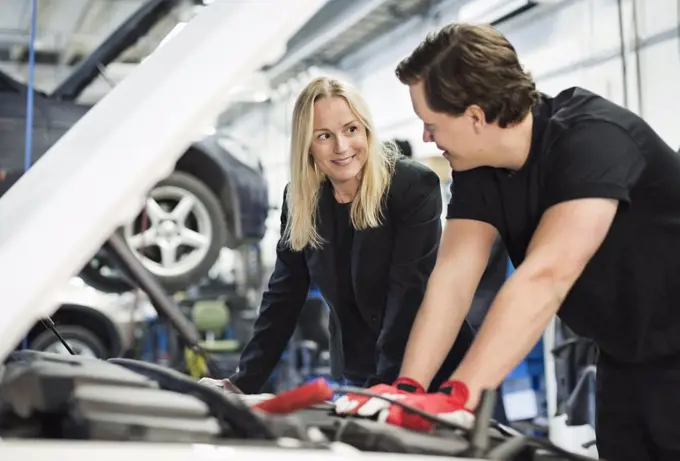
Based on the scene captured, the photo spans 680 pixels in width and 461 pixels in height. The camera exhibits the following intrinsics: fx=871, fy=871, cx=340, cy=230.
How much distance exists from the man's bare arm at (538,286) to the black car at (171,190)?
3.13 m

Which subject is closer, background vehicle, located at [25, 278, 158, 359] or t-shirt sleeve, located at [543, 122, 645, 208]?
t-shirt sleeve, located at [543, 122, 645, 208]

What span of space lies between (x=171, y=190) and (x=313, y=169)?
274cm

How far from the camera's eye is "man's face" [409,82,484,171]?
1402 millimetres

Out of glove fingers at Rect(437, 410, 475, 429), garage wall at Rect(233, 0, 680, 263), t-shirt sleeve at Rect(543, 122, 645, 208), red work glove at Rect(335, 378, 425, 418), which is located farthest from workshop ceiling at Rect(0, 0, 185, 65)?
glove fingers at Rect(437, 410, 475, 429)

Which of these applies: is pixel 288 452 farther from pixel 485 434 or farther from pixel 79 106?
pixel 79 106

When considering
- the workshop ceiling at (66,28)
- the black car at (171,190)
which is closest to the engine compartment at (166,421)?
the workshop ceiling at (66,28)

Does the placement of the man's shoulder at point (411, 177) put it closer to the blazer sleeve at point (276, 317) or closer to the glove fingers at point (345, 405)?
the blazer sleeve at point (276, 317)

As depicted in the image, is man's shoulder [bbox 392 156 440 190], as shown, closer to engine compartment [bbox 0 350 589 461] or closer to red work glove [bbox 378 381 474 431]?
red work glove [bbox 378 381 474 431]

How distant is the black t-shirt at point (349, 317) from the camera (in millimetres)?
2086

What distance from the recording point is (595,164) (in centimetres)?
129

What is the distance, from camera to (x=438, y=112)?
140 cm

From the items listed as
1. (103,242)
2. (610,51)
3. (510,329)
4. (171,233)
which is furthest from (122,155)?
(610,51)

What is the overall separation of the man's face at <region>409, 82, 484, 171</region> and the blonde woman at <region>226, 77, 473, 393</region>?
553 millimetres

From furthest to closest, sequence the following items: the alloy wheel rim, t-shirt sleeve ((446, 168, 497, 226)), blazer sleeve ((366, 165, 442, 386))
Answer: the alloy wheel rim < blazer sleeve ((366, 165, 442, 386)) < t-shirt sleeve ((446, 168, 497, 226))
